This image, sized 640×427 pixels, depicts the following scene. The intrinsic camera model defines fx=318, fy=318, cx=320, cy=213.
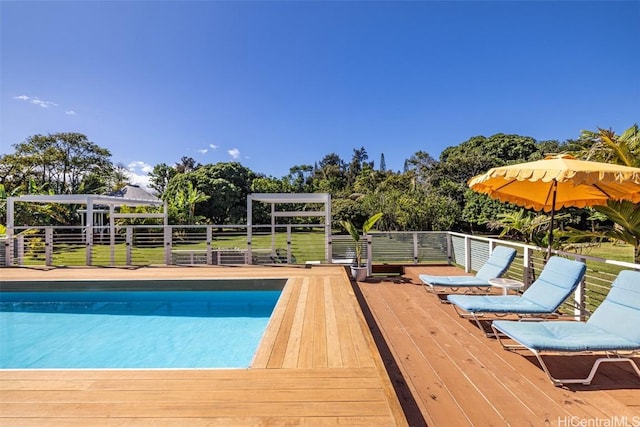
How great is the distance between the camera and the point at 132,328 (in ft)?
17.9

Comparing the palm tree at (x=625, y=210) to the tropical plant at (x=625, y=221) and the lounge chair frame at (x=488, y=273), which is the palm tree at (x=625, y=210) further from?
the lounge chair frame at (x=488, y=273)

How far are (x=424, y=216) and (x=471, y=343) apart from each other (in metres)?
14.7

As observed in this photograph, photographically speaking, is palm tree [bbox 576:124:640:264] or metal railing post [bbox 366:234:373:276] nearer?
palm tree [bbox 576:124:640:264]

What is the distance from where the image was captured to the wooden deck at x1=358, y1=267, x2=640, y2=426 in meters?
2.32

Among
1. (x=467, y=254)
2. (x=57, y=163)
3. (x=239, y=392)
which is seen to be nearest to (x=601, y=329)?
(x=239, y=392)

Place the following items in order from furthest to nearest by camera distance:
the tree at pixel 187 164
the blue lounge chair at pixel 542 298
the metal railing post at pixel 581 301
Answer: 1. the tree at pixel 187 164
2. the metal railing post at pixel 581 301
3. the blue lounge chair at pixel 542 298

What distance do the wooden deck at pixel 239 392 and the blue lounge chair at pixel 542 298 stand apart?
57.9 inches

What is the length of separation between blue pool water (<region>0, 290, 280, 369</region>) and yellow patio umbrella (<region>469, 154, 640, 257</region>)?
411cm

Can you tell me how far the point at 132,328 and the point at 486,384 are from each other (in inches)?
213

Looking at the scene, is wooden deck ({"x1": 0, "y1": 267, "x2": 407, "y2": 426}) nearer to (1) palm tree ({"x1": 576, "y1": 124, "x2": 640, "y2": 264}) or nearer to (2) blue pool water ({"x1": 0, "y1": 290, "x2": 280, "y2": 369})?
(2) blue pool water ({"x1": 0, "y1": 290, "x2": 280, "y2": 369})

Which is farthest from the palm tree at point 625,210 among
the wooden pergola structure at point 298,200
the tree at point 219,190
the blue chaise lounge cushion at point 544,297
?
the tree at point 219,190

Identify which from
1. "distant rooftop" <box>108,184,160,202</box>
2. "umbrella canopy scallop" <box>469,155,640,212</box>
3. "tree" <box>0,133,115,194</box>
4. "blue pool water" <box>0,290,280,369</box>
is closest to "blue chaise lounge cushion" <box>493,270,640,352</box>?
"umbrella canopy scallop" <box>469,155,640,212</box>

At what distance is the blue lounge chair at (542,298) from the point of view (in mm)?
3705

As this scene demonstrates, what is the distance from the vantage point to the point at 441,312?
15.7ft
